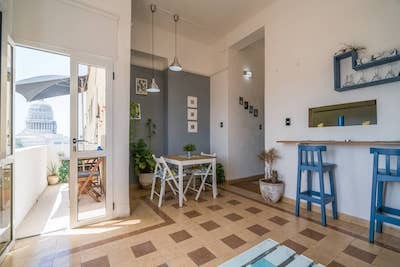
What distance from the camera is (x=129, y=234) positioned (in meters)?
2.12

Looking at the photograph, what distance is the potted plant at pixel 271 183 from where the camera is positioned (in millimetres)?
3035

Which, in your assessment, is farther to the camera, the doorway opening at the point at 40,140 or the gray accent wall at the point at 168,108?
the gray accent wall at the point at 168,108

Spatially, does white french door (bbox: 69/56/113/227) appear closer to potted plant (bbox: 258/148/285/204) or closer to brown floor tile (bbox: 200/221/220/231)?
brown floor tile (bbox: 200/221/220/231)

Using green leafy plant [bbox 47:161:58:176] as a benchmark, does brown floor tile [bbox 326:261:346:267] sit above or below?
below

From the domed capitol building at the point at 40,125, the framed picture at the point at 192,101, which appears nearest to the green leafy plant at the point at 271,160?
the framed picture at the point at 192,101

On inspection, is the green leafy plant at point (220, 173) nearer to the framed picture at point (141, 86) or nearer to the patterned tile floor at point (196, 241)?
the patterned tile floor at point (196, 241)

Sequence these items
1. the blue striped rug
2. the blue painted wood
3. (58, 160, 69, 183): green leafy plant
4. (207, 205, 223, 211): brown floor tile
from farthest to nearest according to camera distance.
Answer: (58, 160, 69, 183): green leafy plant, (207, 205, 223, 211): brown floor tile, the blue painted wood, the blue striped rug

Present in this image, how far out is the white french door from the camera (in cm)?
229

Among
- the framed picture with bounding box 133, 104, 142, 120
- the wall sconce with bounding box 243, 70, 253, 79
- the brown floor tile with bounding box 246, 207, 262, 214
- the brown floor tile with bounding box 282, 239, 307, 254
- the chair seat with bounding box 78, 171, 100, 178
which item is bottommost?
the brown floor tile with bounding box 246, 207, 262, 214

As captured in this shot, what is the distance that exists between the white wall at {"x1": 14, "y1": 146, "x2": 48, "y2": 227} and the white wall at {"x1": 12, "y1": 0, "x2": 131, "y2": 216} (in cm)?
123

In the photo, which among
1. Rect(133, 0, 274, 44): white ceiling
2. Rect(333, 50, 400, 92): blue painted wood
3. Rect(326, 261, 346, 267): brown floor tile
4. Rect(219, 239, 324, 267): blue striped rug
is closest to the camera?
Rect(219, 239, 324, 267): blue striped rug

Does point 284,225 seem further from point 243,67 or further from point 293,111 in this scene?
point 243,67

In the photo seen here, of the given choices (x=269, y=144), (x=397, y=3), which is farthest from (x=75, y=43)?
(x=397, y=3)

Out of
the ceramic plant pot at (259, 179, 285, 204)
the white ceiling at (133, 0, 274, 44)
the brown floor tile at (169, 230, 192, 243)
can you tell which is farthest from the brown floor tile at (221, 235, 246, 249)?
the white ceiling at (133, 0, 274, 44)
